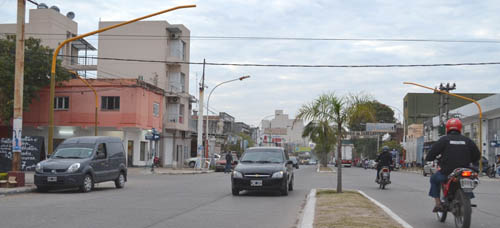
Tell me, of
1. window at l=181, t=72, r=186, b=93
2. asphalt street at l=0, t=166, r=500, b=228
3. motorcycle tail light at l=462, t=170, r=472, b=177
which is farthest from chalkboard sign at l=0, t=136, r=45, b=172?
window at l=181, t=72, r=186, b=93

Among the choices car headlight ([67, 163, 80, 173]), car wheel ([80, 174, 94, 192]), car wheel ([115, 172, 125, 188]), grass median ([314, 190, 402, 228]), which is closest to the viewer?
grass median ([314, 190, 402, 228])

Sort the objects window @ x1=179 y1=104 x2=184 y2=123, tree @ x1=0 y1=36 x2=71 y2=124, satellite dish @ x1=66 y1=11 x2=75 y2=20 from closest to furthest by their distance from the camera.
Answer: tree @ x1=0 y1=36 x2=71 y2=124
window @ x1=179 y1=104 x2=184 y2=123
satellite dish @ x1=66 y1=11 x2=75 y2=20

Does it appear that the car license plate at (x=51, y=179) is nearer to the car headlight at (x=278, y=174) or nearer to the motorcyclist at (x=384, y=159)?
the car headlight at (x=278, y=174)

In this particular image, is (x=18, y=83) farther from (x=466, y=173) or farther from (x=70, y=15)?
(x=70, y=15)

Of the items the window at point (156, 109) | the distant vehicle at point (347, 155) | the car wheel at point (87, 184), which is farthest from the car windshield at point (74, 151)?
the distant vehicle at point (347, 155)

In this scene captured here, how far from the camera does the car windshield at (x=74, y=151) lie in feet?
60.3

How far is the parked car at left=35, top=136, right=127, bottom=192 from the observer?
56.4ft

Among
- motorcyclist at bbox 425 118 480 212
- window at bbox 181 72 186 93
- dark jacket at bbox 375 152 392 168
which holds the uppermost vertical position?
window at bbox 181 72 186 93

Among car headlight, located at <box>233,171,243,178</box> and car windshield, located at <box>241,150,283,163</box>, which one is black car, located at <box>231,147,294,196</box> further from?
car windshield, located at <box>241,150,283,163</box>

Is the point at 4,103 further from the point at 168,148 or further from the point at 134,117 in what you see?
the point at 168,148

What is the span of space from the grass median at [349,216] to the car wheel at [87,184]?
8233 mm

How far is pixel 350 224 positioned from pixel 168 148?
44.8 m

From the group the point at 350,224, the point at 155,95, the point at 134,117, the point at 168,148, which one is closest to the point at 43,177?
the point at 350,224

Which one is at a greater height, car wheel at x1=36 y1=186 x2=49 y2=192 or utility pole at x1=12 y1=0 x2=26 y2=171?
utility pole at x1=12 y1=0 x2=26 y2=171
